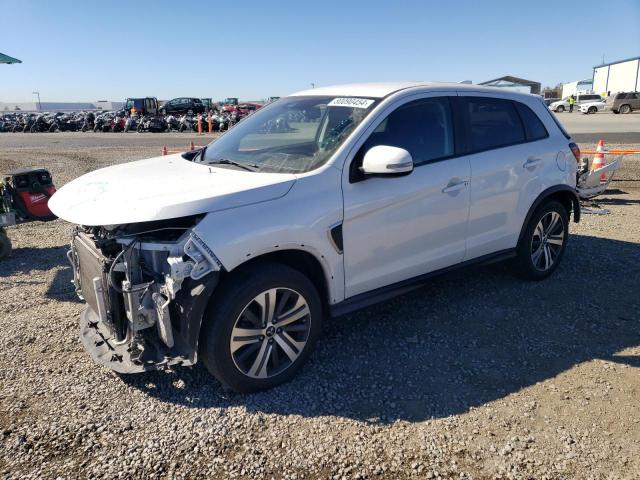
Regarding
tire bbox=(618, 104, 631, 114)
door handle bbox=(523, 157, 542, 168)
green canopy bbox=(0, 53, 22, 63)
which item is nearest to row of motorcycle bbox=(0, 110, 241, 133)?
green canopy bbox=(0, 53, 22, 63)

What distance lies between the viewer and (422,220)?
3.91 metres

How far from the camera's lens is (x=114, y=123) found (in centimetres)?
3291

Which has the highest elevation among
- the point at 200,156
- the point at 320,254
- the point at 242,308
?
the point at 200,156

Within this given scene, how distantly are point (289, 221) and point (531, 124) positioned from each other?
2975mm

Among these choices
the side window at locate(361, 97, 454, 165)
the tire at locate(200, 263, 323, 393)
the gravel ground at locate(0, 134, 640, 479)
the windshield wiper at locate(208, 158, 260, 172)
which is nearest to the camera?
the gravel ground at locate(0, 134, 640, 479)

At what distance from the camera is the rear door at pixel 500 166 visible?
434 cm

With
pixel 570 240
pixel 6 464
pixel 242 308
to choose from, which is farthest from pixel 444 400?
pixel 570 240

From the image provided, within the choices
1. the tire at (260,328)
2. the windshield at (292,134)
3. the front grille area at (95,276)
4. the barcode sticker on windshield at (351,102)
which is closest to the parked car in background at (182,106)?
the windshield at (292,134)

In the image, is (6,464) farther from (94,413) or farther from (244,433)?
(244,433)

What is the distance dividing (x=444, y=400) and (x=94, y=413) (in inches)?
87.8

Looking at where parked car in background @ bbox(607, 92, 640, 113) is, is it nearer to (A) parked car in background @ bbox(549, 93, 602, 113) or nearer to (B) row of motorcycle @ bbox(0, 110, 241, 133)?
(A) parked car in background @ bbox(549, 93, 602, 113)

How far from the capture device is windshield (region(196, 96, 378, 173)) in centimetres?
364

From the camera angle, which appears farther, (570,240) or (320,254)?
(570,240)

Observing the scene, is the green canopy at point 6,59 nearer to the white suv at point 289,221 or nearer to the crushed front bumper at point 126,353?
the white suv at point 289,221
